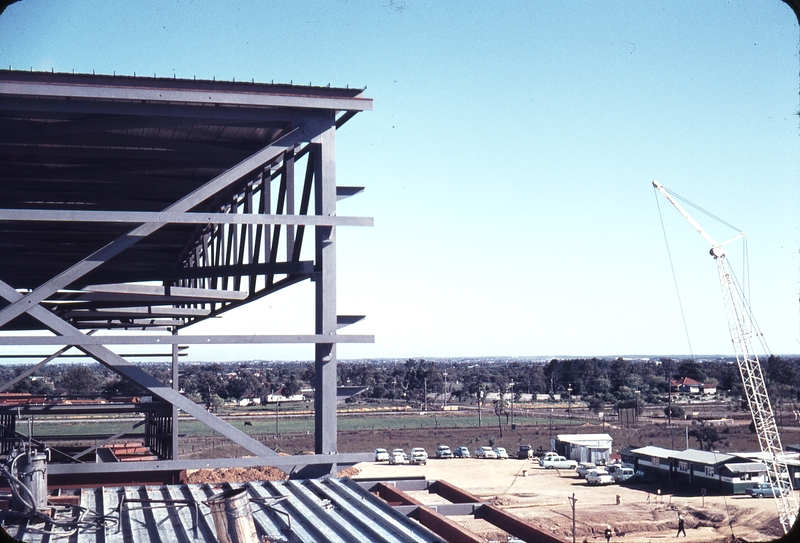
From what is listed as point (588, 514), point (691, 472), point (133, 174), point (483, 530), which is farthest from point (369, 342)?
point (691, 472)

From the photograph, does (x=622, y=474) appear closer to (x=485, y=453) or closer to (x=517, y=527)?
(x=485, y=453)

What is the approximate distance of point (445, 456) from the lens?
67.1 m

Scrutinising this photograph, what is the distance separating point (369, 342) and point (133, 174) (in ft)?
22.5

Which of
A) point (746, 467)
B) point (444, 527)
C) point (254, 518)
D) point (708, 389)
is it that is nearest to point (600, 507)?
point (746, 467)

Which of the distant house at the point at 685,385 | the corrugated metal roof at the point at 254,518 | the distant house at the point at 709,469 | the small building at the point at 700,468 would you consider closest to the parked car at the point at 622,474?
the distant house at the point at 709,469

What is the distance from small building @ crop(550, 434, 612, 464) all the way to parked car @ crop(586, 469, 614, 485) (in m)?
8.26

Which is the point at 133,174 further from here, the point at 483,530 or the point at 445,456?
the point at 445,456

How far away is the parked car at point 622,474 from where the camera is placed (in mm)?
56375

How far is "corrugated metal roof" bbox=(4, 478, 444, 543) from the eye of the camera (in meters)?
7.38

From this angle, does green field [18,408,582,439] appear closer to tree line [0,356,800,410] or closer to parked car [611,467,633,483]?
tree line [0,356,800,410]

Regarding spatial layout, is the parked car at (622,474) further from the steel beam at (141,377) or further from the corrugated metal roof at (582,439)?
the steel beam at (141,377)

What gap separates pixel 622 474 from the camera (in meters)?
56.7

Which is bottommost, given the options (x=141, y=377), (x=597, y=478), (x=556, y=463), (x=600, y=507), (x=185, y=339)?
(x=600, y=507)

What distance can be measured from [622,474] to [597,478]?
2787mm
